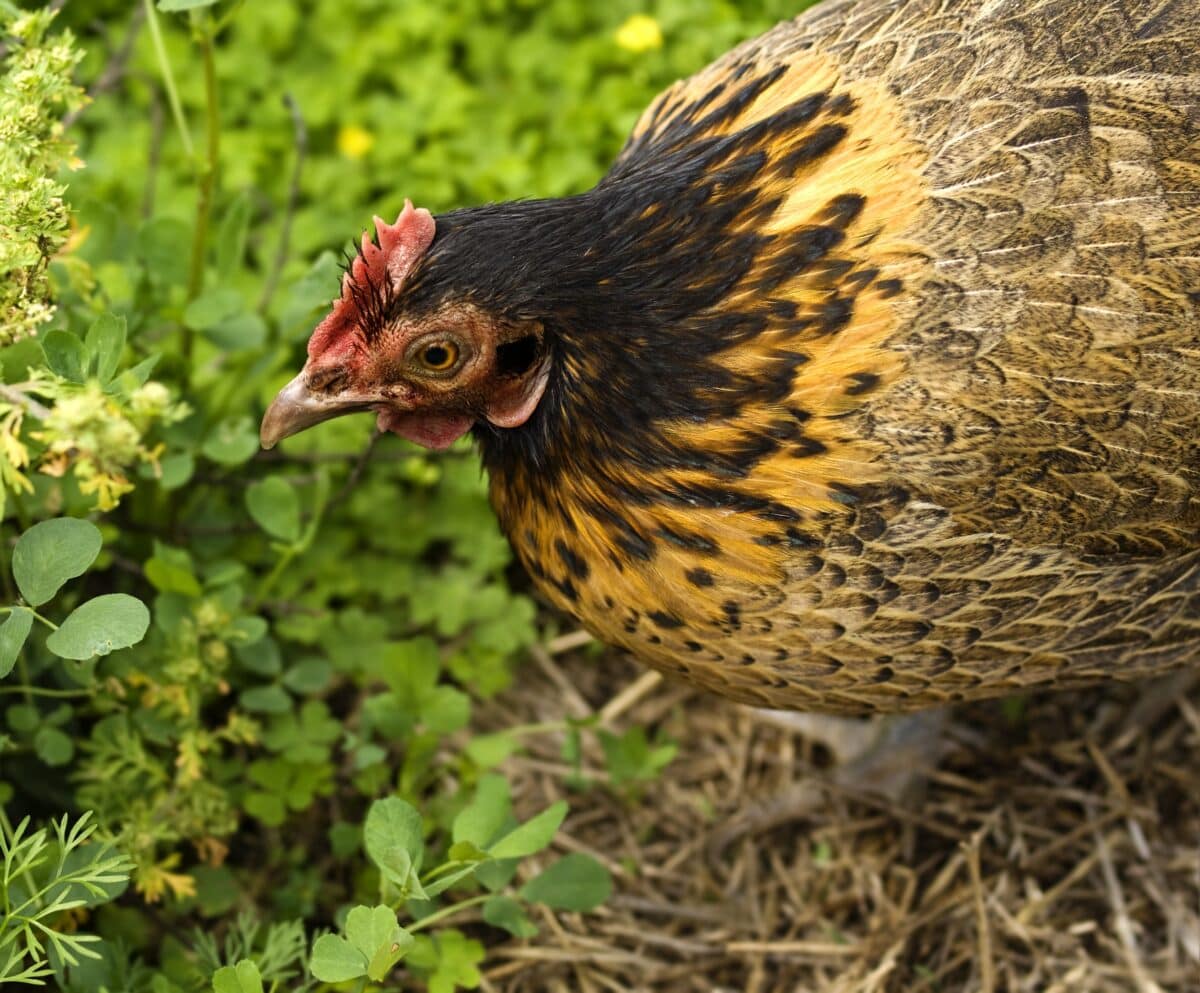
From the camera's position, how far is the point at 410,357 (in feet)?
6.49

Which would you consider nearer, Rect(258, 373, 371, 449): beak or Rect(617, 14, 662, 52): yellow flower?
Rect(258, 373, 371, 449): beak

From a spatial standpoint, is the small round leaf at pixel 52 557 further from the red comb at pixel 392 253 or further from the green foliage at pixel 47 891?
the red comb at pixel 392 253

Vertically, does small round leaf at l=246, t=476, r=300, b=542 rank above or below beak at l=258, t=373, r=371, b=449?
below

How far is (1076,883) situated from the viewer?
2727 mm

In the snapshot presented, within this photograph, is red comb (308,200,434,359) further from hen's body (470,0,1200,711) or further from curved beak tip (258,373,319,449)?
curved beak tip (258,373,319,449)

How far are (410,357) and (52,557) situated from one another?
0.58 metres

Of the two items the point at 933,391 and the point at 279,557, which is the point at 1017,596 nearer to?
the point at 933,391

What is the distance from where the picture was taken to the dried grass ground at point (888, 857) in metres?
2.59

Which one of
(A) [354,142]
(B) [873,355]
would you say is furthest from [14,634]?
(A) [354,142]

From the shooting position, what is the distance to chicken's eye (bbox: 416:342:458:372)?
1.97 metres

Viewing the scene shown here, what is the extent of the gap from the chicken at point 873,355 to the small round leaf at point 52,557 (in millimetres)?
344

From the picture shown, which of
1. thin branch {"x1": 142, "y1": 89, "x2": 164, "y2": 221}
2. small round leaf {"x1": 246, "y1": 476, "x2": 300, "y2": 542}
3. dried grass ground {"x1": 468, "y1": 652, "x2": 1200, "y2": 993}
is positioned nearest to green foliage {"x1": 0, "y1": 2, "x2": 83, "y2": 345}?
small round leaf {"x1": 246, "y1": 476, "x2": 300, "y2": 542}

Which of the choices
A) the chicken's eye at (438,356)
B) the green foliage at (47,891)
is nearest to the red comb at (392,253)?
the chicken's eye at (438,356)

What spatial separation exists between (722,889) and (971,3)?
1788 millimetres
